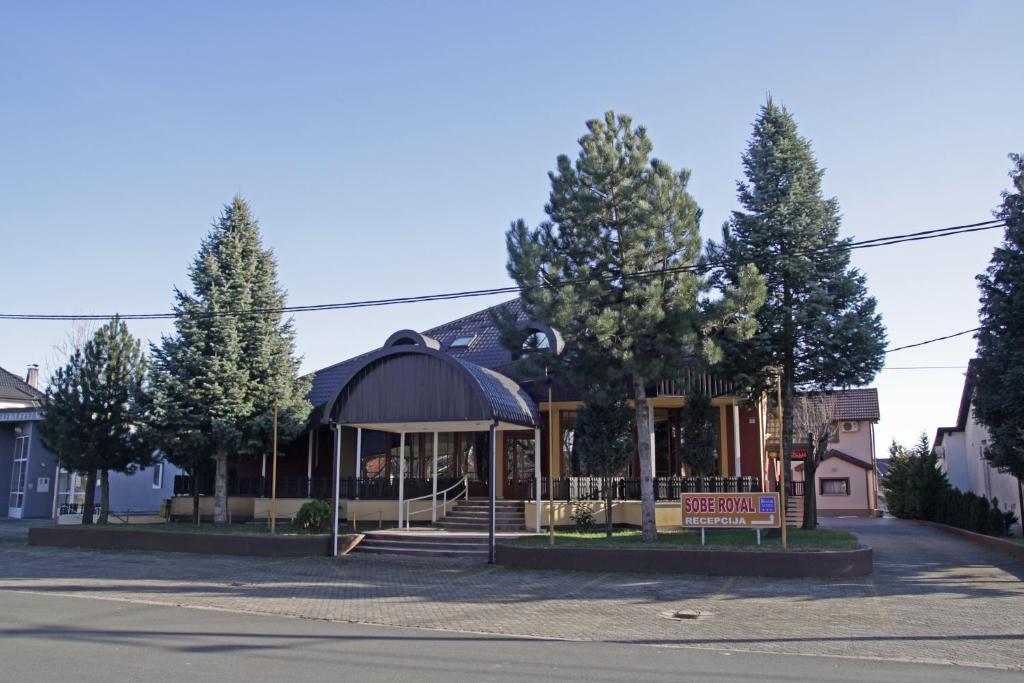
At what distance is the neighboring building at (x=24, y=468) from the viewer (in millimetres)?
34500

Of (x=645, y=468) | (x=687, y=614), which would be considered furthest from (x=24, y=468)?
(x=687, y=614)

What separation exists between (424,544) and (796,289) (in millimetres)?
11008

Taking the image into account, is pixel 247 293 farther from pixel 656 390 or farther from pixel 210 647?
pixel 210 647

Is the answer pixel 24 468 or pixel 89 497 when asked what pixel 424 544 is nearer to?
pixel 89 497

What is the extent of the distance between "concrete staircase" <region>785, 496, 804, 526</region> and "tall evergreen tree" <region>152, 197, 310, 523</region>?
1432 cm

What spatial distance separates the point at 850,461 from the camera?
44875 millimetres

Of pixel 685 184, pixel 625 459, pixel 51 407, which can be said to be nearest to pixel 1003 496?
pixel 625 459

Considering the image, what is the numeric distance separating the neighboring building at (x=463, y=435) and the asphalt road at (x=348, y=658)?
8.14 m

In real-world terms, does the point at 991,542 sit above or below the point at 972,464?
below

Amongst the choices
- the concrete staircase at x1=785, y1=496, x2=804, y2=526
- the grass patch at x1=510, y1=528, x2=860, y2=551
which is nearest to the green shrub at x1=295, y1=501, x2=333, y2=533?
the grass patch at x1=510, y1=528, x2=860, y2=551

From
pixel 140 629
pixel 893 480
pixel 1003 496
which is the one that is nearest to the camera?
pixel 140 629

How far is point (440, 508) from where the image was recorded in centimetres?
2345

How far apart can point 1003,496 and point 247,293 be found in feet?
85.0

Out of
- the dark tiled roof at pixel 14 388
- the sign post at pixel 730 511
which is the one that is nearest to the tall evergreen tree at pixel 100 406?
the sign post at pixel 730 511
